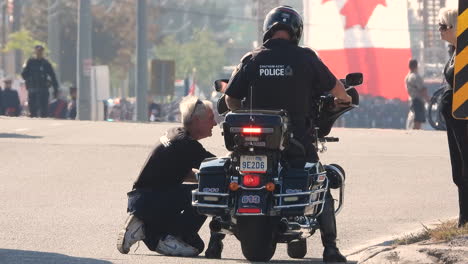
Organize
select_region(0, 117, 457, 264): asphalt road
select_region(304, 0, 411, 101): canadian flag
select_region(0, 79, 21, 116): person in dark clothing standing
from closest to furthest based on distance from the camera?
select_region(0, 117, 457, 264): asphalt road < select_region(0, 79, 21, 116): person in dark clothing standing < select_region(304, 0, 411, 101): canadian flag

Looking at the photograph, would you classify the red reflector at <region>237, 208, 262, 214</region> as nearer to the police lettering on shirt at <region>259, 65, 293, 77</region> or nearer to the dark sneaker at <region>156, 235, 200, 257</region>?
the police lettering on shirt at <region>259, 65, 293, 77</region>

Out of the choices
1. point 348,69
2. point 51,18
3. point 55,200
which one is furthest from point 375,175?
point 51,18

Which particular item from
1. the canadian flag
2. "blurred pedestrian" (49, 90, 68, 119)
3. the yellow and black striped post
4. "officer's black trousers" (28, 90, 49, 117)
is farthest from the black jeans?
the canadian flag

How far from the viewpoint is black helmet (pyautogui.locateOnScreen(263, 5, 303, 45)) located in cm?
919

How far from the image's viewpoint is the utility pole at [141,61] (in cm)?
4650

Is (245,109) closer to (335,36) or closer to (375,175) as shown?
(375,175)

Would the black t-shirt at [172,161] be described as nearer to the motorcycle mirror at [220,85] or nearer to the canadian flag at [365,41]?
the motorcycle mirror at [220,85]

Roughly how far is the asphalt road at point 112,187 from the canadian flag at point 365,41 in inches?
1072

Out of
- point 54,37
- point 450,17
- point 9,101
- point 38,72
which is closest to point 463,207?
point 450,17

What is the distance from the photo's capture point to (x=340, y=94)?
30.1 ft

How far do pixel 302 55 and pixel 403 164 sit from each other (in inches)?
363

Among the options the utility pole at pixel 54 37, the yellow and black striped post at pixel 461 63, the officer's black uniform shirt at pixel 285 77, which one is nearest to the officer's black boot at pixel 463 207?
the officer's black uniform shirt at pixel 285 77

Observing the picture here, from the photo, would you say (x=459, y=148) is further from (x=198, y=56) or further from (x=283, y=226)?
(x=198, y=56)

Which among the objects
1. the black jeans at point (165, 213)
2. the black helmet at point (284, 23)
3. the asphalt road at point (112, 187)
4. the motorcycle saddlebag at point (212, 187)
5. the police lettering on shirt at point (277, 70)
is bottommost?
the asphalt road at point (112, 187)
